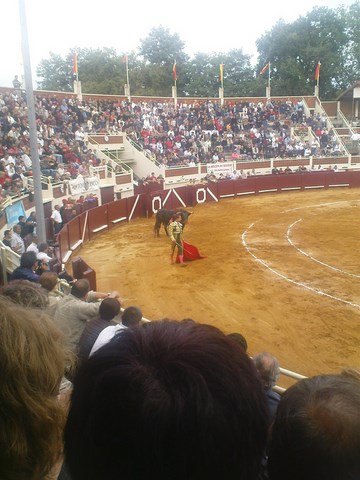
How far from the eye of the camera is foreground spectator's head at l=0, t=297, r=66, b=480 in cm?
104

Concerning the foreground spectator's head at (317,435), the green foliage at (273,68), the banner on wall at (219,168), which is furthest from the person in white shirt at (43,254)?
the green foliage at (273,68)

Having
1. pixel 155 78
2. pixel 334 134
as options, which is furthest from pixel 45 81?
pixel 334 134

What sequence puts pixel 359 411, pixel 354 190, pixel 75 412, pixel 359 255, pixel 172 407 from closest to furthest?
pixel 172 407
pixel 75 412
pixel 359 411
pixel 359 255
pixel 354 190

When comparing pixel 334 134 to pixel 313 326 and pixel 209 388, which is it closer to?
pixel 313 326

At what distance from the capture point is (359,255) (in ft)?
41.4

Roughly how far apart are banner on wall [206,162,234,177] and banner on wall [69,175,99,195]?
9721 mm

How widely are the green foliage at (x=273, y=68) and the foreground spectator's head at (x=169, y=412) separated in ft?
181

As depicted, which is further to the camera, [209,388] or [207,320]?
[207,320]

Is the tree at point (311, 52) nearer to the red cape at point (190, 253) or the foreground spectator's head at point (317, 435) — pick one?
the red cape at point (190, 253)

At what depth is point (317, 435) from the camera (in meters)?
1.12

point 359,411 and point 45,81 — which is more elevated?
point 45,81

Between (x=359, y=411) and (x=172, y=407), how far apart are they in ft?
1.77

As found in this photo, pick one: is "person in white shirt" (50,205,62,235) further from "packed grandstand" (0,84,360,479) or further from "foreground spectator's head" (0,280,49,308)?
"foreground spectator's head" (0,280,49,308)

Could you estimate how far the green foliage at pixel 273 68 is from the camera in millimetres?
53312
